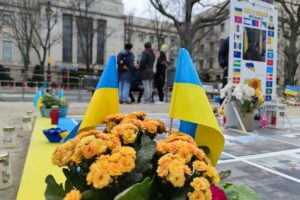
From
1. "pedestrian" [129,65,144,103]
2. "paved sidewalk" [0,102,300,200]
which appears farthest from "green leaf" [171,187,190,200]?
"pedestrian" [129,65,144,103]

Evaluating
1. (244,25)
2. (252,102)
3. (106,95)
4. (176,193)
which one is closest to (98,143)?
(176,193)

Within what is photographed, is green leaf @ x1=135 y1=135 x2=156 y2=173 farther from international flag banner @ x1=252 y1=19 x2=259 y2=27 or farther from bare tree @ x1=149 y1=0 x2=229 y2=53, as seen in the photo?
bare tree @ x1=149 y1=0 x2=229 y2=53

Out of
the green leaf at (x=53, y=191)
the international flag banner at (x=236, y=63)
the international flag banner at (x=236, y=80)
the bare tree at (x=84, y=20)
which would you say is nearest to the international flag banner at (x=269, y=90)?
the international flag banner at (x=236, y=80)

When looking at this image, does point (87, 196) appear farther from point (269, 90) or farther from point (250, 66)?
point (269, 90)

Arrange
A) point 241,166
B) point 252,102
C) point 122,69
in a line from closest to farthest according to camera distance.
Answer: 1. point 241,166
2. point 252,102
3. point 122,69

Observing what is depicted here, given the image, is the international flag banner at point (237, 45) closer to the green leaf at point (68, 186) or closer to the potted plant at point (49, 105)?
the potted plant at point (49, 105)

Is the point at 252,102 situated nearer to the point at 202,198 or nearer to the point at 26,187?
the point at 26,187

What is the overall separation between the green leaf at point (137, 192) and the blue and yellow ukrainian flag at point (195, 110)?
24.9 inches

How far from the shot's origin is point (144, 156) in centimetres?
140

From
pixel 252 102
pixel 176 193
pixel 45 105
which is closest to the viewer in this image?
pixel 176 193

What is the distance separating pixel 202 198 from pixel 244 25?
505 centimetres

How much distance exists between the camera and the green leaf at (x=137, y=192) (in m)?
1.13

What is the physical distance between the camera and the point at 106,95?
6.90 feet

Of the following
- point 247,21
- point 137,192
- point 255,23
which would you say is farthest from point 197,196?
point 255,23
